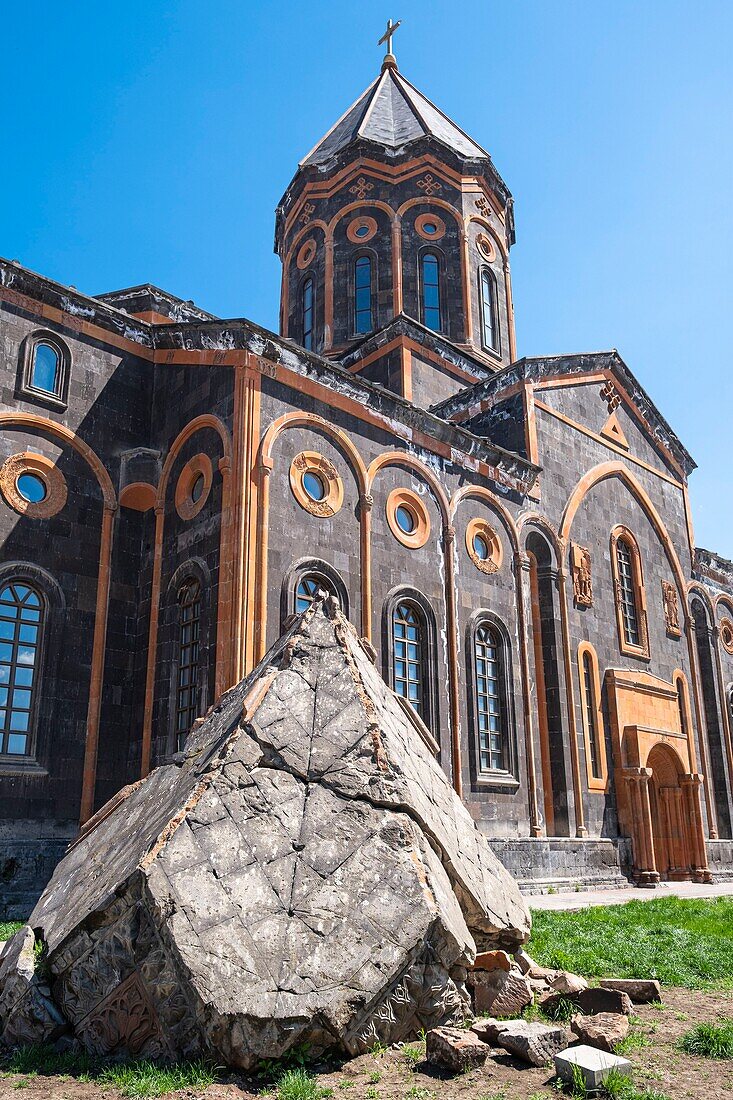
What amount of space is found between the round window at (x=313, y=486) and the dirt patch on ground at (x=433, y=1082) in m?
10.6

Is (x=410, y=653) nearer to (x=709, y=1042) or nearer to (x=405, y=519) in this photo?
(x=405, y=519)

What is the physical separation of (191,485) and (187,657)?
2823mm

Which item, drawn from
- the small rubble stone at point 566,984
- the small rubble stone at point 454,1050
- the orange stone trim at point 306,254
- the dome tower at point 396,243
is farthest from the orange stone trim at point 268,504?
the orange stone trim at point 306,254

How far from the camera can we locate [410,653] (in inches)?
632

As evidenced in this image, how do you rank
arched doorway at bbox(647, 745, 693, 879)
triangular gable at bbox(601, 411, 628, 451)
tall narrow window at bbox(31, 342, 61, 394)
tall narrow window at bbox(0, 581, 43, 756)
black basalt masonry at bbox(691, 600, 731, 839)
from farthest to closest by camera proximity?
black basalt masonry at bbox(691, 600, 731, 839), triangular gable at bbox(601, 411, 628, 451), arched doorway at bbox(647, 745, 693, 879), tall narrow window at bbox(31, 342, 61, 394), tall narrow window at bbox(0, 581, 43, 756)

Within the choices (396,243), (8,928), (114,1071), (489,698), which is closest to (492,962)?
(114,1071)

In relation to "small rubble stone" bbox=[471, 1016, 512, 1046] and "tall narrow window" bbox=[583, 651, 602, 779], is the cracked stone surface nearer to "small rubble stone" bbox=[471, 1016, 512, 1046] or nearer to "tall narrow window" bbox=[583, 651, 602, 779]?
"small rubble stone" bbox=[471, 1016, 512, 1046]

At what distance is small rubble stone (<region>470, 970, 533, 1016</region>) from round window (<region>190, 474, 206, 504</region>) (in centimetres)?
994

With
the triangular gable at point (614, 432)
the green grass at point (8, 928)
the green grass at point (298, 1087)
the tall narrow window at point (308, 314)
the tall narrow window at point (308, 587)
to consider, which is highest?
Result: the tall narrow window at point (308, 314)

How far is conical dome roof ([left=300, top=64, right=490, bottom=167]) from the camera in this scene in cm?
2512

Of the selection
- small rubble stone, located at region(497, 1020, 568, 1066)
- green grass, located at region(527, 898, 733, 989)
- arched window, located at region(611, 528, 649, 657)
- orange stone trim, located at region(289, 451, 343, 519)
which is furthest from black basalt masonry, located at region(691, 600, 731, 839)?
small rubble stone, located at region(497, 1020, 568, 1066)

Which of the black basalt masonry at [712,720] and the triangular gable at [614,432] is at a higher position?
the triangular gable at [614,432]

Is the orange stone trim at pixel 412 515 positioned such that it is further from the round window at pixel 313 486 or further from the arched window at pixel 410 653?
the round window at pixel 313 486

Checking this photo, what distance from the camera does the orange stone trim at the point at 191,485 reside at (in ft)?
46.7
